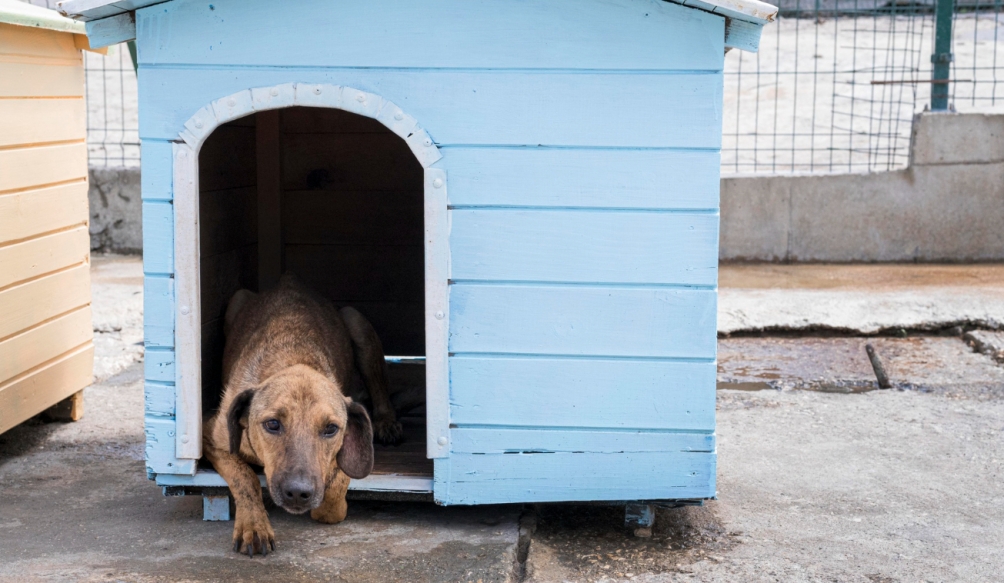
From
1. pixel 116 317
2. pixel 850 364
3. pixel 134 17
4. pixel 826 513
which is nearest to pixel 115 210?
pixel 116 317

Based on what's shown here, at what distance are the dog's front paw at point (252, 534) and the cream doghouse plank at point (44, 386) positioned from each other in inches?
58.5

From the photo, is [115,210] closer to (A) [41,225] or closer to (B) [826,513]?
(A) [41,225]

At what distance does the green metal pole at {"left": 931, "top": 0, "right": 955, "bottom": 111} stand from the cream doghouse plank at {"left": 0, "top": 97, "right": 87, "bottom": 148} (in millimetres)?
6659

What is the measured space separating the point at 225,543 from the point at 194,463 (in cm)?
32

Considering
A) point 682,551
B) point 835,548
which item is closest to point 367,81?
point 682,551

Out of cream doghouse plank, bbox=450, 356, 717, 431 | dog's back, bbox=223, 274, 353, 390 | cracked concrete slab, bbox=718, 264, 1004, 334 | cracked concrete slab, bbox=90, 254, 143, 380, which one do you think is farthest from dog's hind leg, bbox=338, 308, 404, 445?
cracked concrete slab, bbox=718, 264, 1004, 334

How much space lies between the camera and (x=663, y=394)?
12.0 ft

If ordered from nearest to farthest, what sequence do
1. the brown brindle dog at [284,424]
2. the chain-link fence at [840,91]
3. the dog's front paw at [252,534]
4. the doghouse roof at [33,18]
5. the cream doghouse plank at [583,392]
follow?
1. the brown brindle dog at [284,424]
2. the dog's front paw at [252,534]
3. the cream doghouse plank at [583,392]
4. the doghouse roof at [33,18]
5. the chain-link fence at [840,91]

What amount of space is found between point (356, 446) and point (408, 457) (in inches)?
24.9

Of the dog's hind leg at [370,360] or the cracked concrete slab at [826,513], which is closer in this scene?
the cracked concrete slab at [826,513]

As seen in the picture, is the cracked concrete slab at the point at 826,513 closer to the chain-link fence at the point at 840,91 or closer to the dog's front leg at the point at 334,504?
the dog's front leg at the point at 334,504

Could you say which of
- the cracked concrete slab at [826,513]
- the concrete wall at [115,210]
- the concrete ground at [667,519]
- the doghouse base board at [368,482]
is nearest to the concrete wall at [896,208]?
the concrete ground at [667,519]

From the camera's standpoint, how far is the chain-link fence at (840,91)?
32.5 feet

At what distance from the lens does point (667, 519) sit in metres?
4.04
